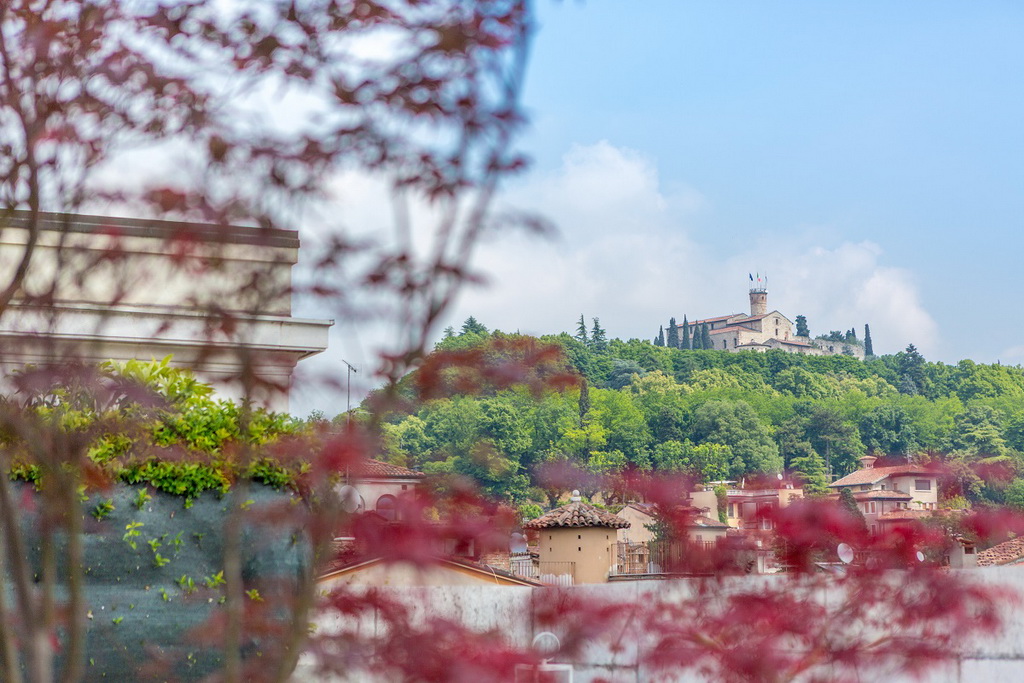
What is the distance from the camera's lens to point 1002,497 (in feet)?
119

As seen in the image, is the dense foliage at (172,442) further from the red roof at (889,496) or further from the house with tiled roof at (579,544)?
the house with tiled roof at (579,544)

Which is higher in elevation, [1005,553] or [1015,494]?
[1015,494]

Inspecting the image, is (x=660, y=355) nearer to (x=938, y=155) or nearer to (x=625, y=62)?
(x=938, y=155)

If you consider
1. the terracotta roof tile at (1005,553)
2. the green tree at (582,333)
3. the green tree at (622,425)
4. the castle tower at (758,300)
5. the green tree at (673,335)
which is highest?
the castle tower at (758,300)

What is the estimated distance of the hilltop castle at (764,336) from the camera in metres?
114

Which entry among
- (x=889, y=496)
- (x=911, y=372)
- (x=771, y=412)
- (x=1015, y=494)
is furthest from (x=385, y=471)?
(x=911, y=372)

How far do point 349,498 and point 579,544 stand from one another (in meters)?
6.94

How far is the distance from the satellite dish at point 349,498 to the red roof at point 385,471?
5 centimetres

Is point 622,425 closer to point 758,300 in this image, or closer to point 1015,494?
point 1015,494

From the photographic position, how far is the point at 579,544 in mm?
9266

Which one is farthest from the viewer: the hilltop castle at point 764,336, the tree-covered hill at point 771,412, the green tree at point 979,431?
the hilltop castle at point 764,336

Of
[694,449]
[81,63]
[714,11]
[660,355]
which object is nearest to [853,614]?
[81,63]

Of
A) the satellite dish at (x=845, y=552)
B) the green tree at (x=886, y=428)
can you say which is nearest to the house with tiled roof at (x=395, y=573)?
the satellite dish at (x=845, y=552)

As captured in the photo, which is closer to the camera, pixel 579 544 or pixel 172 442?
pixel 172 442
